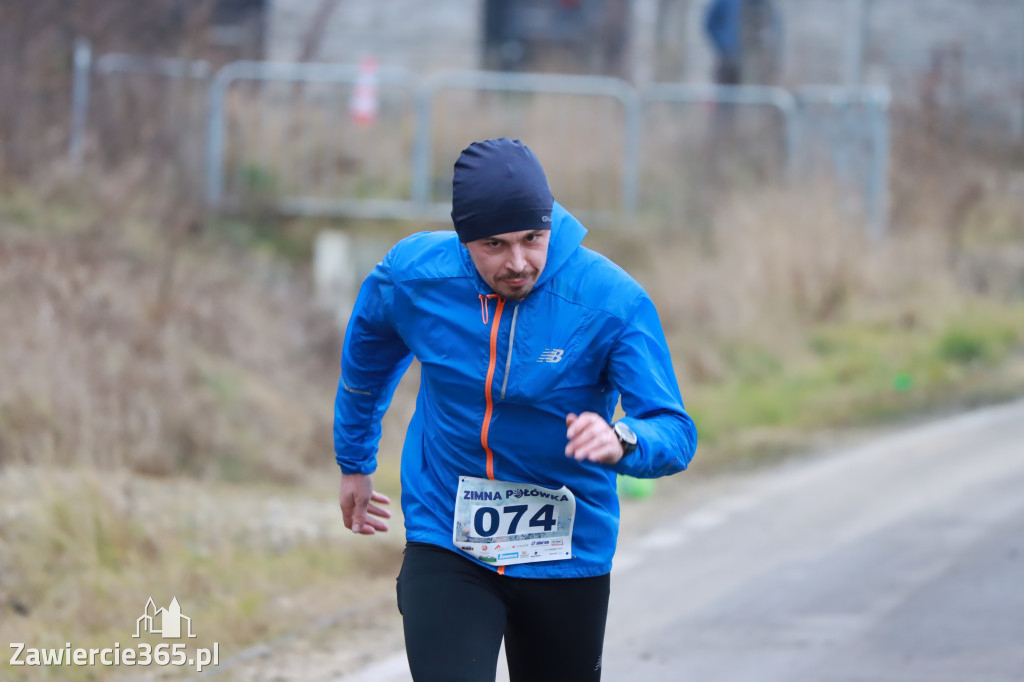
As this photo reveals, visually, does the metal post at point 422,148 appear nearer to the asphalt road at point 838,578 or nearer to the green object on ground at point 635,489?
the asphalt road at point 838,578

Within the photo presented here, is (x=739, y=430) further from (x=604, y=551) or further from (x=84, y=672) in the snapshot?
(x=604, y=551)

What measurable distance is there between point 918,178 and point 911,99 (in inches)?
89.8

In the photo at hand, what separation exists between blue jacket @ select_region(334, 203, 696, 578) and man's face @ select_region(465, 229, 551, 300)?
45 millimetres

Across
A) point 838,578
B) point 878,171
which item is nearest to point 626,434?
point 838,578

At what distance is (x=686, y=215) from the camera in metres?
14.8

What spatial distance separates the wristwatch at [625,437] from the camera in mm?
3053

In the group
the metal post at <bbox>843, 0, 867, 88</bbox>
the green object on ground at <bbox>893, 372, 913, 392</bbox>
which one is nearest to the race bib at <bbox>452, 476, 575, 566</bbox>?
the green object on ground at <bbox>893, 372, 913, 392</bbox>

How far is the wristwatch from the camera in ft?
10.0

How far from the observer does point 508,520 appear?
11.1 ft

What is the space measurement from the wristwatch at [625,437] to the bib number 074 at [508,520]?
420mm

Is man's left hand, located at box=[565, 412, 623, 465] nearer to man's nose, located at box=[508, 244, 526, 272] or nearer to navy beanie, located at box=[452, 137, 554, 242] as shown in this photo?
man's nose, located at box=[508, 244, 526, 272]

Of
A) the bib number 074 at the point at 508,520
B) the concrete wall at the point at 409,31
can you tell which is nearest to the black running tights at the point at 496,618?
the bib number 074 at the point at 508,520

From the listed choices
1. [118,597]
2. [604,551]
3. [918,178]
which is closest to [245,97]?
[918,178]

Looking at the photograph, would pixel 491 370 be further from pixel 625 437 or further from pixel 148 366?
pixel 148 366
